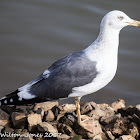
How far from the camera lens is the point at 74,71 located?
339cm

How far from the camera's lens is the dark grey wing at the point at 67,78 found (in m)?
3.39

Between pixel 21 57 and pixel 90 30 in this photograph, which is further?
pixel 90 30

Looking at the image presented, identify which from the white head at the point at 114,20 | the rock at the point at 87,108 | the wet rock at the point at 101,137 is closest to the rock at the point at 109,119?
the wet rock at the point at 101,137

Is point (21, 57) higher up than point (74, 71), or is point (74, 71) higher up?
point (21, 57)

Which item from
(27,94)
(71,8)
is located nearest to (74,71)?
(27,94)

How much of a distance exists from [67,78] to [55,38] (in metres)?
2.59

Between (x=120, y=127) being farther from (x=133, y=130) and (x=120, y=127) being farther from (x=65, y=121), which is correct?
(x=65, y=121)

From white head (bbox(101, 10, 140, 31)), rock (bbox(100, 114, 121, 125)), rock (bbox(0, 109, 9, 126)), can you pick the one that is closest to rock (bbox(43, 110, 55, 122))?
rock (bbox(0, 109, 9, 126))

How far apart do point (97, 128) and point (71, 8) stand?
374cm

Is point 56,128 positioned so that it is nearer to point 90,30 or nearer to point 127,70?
point 127,70

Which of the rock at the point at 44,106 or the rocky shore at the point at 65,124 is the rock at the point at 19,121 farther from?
the rock at the point at 44,106

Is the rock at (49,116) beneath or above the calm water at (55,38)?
beneath

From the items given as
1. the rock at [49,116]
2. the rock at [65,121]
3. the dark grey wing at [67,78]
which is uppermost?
the dark grey wing at [67,78]

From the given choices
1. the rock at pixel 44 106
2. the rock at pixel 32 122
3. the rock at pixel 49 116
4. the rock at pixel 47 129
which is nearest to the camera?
the rock at pixel 47 129
